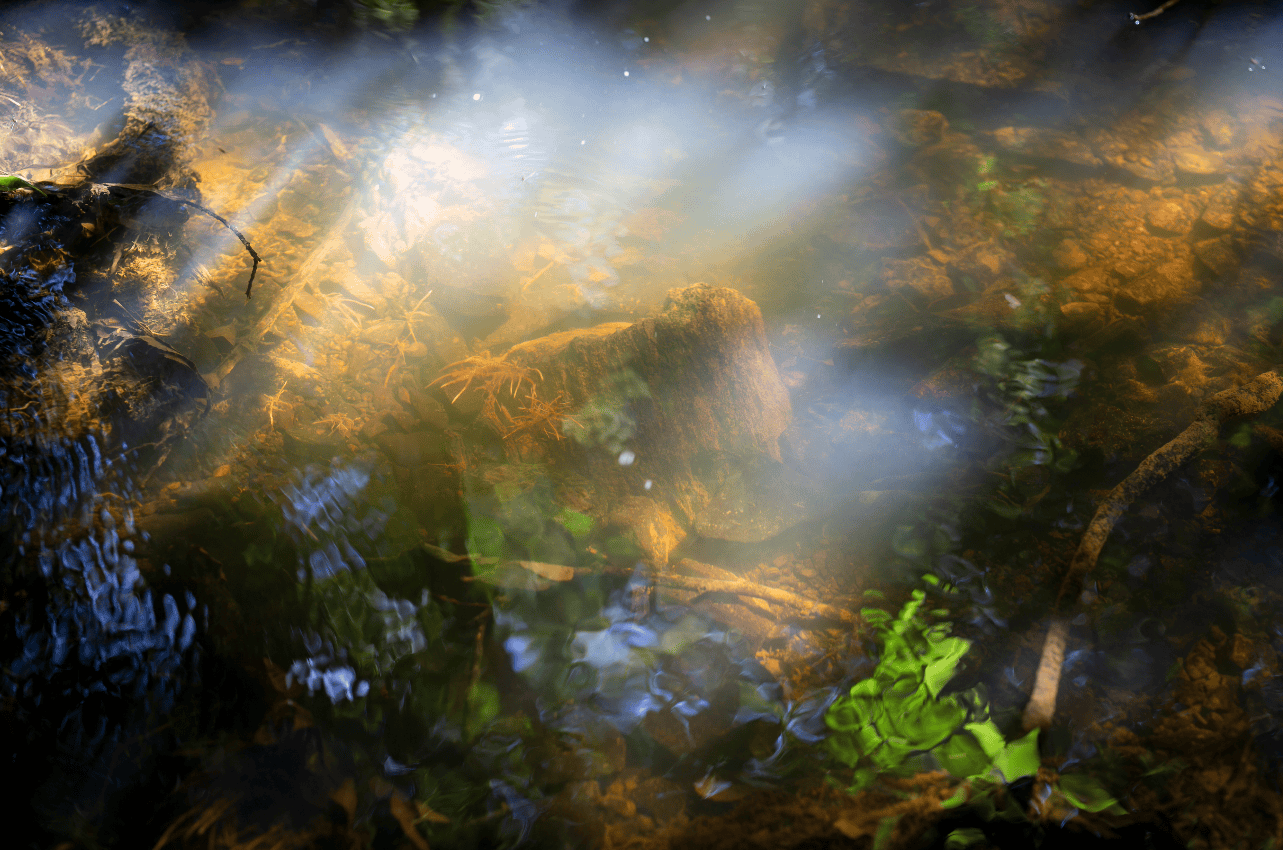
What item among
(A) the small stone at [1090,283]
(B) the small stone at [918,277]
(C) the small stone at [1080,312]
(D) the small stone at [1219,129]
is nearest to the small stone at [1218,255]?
(A) the small stone at [1090,283]

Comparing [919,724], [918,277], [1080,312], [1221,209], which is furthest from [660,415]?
[1221,209]

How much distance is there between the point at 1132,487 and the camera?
1.86 m

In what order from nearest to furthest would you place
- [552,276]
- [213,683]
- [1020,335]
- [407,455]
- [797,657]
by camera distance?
[213,683]
[797,657]
[407,455]
[1020,335]
[552,276]

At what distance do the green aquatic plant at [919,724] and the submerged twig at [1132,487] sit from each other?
0.49ft

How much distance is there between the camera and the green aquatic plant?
154 centimetres

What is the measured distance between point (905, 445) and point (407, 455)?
6.76 ft

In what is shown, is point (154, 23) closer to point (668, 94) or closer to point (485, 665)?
point (668, 94)

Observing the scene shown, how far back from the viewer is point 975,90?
3.11 m

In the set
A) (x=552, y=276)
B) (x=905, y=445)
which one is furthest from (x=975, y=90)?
(x=552, y=276)

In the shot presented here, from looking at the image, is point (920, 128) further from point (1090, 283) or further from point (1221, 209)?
point (1221, 209)

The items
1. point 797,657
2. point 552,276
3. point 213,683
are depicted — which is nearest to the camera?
point 213,683

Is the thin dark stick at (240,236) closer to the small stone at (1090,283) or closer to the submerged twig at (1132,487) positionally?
the submerged twig at (1132,487)

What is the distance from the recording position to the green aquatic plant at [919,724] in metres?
1.54

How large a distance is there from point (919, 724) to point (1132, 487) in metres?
1.24
